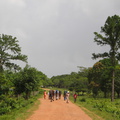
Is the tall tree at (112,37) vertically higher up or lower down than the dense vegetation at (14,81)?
higher up

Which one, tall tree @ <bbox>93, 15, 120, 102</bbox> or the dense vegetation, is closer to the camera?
the dense vegetation

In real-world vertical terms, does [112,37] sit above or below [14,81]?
above

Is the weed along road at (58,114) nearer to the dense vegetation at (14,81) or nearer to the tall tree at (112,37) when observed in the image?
the dense vegetation at (14,81)

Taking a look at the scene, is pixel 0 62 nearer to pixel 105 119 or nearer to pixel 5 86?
pixel 5 86

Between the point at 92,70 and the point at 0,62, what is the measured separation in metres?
27.6

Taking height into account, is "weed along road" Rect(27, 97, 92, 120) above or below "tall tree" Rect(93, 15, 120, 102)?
below

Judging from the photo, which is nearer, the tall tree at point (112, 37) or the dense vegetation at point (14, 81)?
the dense vegetation at point (14, 81)

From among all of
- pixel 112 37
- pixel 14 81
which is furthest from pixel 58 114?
pixel 112 37

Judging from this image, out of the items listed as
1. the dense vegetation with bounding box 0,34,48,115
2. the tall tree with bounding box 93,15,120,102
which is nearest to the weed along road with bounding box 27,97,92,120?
the dense vegetation with bounding box 0,34,48,115

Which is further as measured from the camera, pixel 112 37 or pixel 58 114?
pixel 112 37

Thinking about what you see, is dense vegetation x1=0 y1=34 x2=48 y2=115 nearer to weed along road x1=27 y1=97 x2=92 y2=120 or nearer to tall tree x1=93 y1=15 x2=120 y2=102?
weed along road x1=27 y1=97 x2=92 y2=120

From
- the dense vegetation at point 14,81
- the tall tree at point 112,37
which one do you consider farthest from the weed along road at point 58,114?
the tall tree at point 112,37

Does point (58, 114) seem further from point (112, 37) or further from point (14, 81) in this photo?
point (112, 37)

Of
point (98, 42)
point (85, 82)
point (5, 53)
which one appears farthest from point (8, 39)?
point (85, 82)
